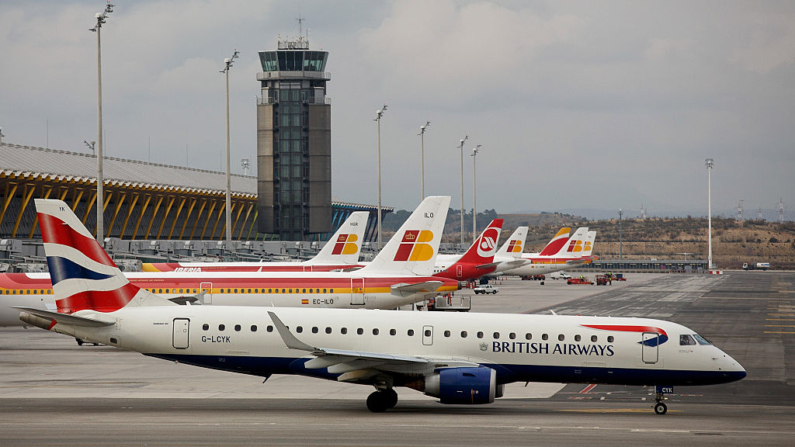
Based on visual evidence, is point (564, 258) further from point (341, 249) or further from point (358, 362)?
point (358, 362)

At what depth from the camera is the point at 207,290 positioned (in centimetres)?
5184

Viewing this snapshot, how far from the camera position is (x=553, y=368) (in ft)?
95.2

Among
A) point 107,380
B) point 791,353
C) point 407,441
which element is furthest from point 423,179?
point 407,441

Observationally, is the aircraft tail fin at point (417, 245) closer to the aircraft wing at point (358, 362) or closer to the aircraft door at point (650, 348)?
the aircraft wing at point (358, 362)

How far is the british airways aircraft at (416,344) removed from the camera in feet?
94.2

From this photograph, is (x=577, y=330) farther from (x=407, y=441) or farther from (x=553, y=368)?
(x=407, y=441)

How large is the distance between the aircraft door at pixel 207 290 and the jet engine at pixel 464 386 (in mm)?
26897

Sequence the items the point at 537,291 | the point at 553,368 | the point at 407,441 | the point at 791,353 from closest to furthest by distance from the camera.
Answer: the point at 407,441, the point at 553,368, the point at 791,353, the point at 537,291

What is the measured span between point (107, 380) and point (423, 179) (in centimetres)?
10070

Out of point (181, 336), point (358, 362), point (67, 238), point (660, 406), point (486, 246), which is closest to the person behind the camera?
point (358, 362)

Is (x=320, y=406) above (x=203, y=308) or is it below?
below

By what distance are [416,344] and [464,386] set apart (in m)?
2.40

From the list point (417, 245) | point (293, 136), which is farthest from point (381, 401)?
point (293, 136)

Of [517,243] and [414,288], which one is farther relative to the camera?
[517,243]
